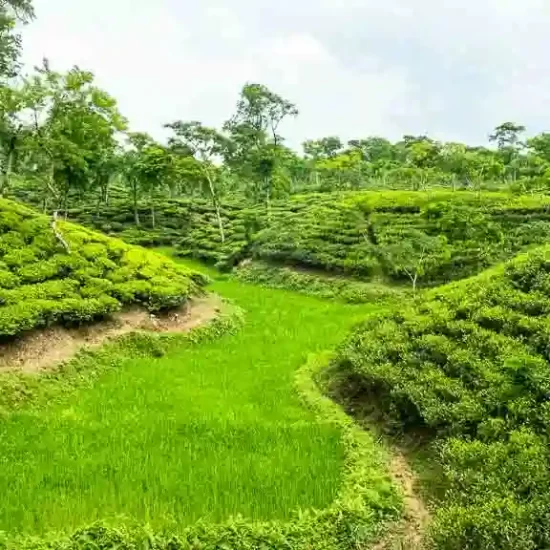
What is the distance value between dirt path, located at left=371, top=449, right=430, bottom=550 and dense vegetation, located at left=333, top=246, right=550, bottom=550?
49 centimetres

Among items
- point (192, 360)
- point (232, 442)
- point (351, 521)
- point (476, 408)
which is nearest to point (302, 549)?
point (351, 521)

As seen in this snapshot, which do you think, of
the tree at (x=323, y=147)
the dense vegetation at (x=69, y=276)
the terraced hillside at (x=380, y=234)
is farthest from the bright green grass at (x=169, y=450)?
the tree at (x=323, y=147)

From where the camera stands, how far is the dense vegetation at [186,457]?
884 cm

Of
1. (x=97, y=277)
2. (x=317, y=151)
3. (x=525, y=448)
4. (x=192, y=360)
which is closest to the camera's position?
(x=525, y=448)

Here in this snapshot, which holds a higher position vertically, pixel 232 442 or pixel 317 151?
pixel 317 151

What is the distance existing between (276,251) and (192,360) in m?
17.4

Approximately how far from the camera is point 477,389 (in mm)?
11953

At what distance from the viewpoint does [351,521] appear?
9164 millimetres

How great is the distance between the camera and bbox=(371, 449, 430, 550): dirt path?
9.01 metres

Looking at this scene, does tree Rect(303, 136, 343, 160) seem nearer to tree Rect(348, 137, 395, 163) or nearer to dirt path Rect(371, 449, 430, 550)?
tree Rect(348, 137, 395, 163)

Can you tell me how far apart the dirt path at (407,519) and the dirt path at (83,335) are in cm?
867

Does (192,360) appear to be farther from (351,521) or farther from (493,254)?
(493,254)

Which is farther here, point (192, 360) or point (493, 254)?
point (493, 254)

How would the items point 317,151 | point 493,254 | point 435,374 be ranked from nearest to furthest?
point 435,374, point 493,254, point 317,151
